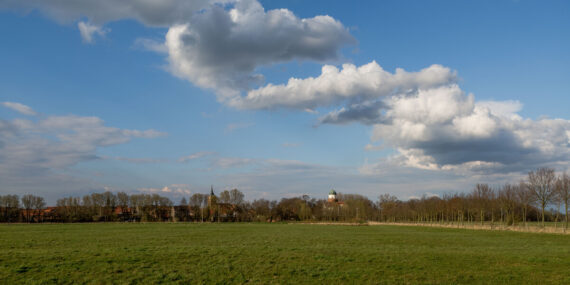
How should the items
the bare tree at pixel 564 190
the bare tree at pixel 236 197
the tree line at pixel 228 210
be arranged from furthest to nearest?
the bare tree at pixel 236 197 < the tree line at pixel 228 210 < the bare tree at pixel 564 190

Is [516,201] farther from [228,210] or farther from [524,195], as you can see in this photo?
[228,210]

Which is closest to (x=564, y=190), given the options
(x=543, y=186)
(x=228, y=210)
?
(x=543, y=186)

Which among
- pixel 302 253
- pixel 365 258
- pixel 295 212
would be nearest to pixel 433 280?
pixel 365 258

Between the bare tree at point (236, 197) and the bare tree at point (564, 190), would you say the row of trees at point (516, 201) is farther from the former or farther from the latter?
the bare tree at point (236, 197)

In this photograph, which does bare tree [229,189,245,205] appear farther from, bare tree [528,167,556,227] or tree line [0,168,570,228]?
bare tree [528,167,556,227]

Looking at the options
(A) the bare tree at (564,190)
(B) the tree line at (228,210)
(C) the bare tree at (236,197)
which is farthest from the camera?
(C) the bare tree at (236,197)

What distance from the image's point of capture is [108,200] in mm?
174500

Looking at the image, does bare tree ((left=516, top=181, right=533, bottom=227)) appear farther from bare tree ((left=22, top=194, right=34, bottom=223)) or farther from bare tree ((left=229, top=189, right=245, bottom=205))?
bare tree ((left=22, top=194, right=34, bottom=223))

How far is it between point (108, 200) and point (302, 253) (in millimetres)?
168312

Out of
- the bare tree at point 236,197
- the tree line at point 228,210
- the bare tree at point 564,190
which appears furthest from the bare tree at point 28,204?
the bare tree at point 564,190

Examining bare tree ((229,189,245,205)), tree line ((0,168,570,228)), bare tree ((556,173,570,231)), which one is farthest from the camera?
bare tree ((229,189,245,205))

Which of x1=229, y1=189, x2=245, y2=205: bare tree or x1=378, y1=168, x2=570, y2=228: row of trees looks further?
x1=229, y1=189, x2=245, y2=205: bare tree

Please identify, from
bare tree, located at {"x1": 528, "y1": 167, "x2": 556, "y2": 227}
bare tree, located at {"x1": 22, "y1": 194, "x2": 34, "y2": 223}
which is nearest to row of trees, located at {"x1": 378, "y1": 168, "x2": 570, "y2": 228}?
bare tree, located at {"x1": 528, "y1": 167, "x2": 556, "y2": 227}

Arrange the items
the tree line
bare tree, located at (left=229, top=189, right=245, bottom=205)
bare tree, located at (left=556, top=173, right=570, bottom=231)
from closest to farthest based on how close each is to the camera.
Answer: bare tree, located at (left=556, top=173, right=570, bottom=231) → the tree line → bare tree, located at (left=229, top=189, right=245, bottom=205)
